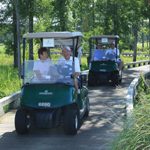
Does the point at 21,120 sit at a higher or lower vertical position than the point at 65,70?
lower

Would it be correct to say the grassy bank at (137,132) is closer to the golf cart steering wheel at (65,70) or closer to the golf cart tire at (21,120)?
the golf cart tire at (21,120)

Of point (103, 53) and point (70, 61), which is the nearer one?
point (70, 61)

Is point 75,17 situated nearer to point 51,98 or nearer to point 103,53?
point 103,53

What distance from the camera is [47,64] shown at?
35.8 ft

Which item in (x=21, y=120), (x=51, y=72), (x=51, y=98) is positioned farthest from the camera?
(x=51, y=72)

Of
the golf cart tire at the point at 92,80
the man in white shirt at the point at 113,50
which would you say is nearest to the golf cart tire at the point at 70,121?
the golf cart tire at the point at 92,80

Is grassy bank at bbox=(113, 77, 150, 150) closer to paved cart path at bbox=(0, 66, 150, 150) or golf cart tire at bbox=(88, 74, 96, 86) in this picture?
paved cart path at bbox=(0, 66, 150, 150)

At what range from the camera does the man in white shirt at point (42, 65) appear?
35.6ft

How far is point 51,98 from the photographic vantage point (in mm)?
10281

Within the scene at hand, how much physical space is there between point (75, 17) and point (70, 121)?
31016mm

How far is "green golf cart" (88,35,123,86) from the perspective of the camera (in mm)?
20609

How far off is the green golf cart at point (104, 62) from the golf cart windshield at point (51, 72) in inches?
381

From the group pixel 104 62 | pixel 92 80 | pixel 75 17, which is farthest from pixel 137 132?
pixel 75 17

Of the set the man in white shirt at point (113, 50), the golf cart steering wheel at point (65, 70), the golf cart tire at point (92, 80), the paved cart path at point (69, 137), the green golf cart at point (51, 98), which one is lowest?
the paved cart path at point (69, 137)
